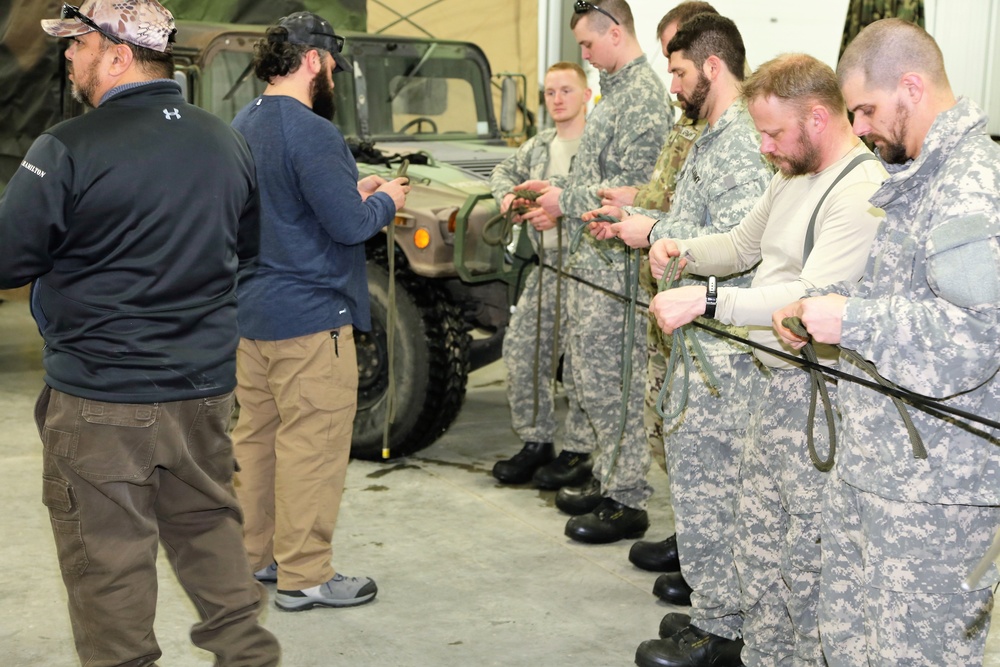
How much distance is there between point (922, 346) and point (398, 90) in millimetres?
4434

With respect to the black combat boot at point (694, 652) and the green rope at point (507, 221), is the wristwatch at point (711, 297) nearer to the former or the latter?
the black combat boot at point (694, 652)

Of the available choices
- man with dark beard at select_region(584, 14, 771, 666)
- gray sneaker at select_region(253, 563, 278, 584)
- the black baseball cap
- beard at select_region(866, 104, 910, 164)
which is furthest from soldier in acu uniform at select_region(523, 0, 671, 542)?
beard at select_region(866, 104, 910, 164)

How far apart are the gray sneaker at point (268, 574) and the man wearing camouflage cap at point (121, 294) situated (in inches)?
52.4

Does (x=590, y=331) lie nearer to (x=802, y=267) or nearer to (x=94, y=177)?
(x=802, y=267)

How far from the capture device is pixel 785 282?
2887mm

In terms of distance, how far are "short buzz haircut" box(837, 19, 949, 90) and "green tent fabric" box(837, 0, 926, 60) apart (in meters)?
8.26

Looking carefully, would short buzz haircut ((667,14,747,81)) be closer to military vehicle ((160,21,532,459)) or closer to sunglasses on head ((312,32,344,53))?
sunglasses on head ((312,32,344,53))

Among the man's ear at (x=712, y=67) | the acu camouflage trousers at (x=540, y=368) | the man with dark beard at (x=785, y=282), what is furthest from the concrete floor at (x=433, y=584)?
the man's ear at (x=712, y=67)

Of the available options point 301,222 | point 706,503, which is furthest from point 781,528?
point 301,222

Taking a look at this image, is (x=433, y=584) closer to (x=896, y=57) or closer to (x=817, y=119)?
(x=817, y=119)

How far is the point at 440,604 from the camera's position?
3.97 meters

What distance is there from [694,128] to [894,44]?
64.7 inches

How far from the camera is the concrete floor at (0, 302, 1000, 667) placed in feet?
11.8

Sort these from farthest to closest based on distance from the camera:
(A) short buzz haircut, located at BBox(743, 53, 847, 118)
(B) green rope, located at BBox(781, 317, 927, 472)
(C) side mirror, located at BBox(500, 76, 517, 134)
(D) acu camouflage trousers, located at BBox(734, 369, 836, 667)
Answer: (C) side mirror, located at BBox(500, 76, 517, 134), (D) acu camouflage trousers, located at BBox(734, 369, 836, 667), (A) short buzz haircut, located at BBox(743, 53, 847, 118), (B) green rope, located at BBox(781, 317, 927, 472)
